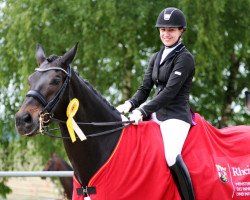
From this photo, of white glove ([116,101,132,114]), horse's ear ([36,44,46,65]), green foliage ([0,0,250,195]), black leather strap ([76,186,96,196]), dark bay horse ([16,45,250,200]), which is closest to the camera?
dark bay horse ([16,45,250,200])

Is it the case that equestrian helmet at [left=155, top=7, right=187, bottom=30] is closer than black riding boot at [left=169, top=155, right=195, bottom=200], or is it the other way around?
black riding boot at [left=169, top=155, right=195, bottom=200]

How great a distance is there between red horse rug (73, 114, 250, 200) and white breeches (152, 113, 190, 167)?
5 cm

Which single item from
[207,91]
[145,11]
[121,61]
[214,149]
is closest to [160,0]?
[145,11]

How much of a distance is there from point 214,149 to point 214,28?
7.63 m

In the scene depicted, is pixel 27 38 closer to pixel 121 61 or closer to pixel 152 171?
pixel 121 61

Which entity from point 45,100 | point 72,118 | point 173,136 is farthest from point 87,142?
point 173,136

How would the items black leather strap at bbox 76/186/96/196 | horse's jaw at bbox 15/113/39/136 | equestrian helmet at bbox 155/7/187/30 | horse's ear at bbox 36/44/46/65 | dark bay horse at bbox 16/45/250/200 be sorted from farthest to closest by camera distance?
equestrian helmet at bbox 155/7/187/30 < horse's ear at bbox 36/44/46/65 < black leather strap at bbox 76/186/96/196 < dark bay horse at bbox 16/45/250/200 < horse's jaw at bbox 15/113/39/136

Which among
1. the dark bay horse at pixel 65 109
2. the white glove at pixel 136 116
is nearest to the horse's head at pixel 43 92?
the dark bay horse at pixel 65 109

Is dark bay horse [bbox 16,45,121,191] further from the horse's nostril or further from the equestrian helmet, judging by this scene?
the equestrian helmet

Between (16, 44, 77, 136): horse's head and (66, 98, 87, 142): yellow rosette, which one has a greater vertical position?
(16, 44, 77, 136): horse's head

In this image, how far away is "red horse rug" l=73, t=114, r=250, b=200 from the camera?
5090mm

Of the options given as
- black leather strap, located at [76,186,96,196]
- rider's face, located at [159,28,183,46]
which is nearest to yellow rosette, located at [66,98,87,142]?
black leather strap, located at [76,186,96,196]

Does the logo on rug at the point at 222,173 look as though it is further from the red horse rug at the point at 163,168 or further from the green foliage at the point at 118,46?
the green foliage at the point at 118,46

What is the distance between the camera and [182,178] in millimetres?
5281
